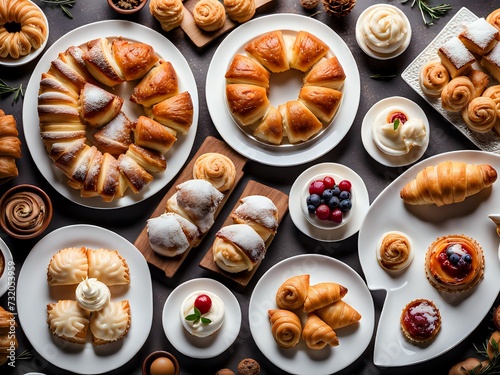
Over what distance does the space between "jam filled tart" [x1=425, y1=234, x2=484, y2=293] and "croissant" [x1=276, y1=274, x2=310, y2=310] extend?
0.71 m

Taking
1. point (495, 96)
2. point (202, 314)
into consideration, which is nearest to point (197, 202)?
point (202, 314)

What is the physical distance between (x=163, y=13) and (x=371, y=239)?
5.80ft

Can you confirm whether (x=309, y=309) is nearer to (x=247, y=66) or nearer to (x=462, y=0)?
(x=247, y=66)

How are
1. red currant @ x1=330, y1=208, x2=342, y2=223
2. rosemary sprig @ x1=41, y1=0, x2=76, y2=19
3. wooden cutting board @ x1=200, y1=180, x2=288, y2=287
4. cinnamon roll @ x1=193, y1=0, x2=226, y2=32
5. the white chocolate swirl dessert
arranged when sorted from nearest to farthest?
the white chocolate swirl dessert → red currant @ x1=330, y1=208, x2=342, y2=223 → wooden cutting board @ x1=200, y1=180, x2=288, y2=287 → cinnamon roll @ x1=193, y1=0, x2=226, y2=32 → rosemary sprig @ x1=41, y1=0, x2=76, y2=19

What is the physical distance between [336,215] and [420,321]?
745mm

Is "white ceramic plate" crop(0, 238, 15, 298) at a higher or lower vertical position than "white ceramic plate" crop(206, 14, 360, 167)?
lower

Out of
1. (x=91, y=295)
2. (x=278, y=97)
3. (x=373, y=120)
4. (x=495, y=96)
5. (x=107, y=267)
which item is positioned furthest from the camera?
(x=278, y=97)

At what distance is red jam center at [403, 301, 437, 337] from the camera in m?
4.16

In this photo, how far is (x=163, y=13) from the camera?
4355 mm

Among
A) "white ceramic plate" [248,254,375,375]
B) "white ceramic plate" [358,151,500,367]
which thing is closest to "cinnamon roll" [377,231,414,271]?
"white ceramic plate" [358,151,500,367]

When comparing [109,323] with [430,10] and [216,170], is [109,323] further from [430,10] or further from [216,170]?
[430,10]

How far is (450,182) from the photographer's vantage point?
4.12m

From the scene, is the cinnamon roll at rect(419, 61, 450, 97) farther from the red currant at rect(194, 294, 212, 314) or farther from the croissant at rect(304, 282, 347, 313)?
the red currant at rect(194, 294, 212, 314)

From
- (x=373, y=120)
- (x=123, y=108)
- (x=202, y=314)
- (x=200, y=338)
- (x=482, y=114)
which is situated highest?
(x=482, y=114)
